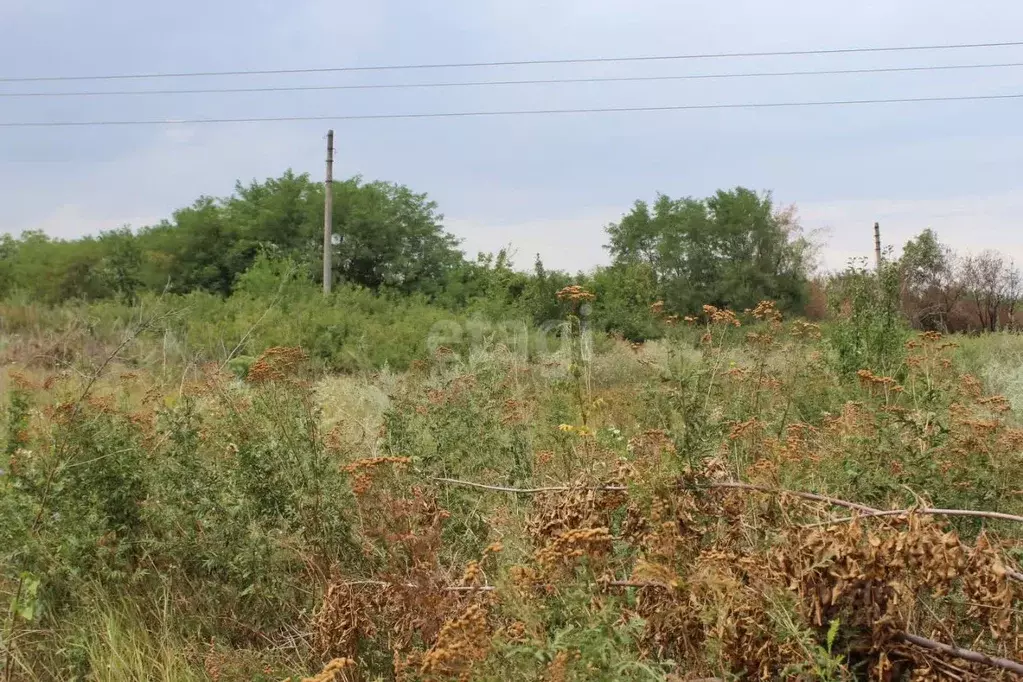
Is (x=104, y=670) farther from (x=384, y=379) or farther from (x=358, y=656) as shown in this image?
(x=384, y=379)

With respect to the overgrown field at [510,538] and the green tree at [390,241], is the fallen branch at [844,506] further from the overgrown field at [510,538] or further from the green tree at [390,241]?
the green tree at [390,241]

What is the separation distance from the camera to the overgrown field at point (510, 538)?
85.6 inches

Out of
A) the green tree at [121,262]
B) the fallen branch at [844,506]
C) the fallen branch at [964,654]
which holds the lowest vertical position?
the fallen branch at [964,654]

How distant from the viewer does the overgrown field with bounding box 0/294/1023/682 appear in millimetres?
2174

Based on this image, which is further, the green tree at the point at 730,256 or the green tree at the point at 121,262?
the green tree at the point at 730,256

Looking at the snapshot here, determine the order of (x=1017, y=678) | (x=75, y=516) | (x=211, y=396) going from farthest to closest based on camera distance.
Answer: (x=211, y=396), (x=75, y=516), (x=1017, y=678)

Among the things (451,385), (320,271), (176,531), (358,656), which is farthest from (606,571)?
(320,271)

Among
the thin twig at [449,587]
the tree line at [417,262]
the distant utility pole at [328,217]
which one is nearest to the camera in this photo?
the thin twig at [449,587]

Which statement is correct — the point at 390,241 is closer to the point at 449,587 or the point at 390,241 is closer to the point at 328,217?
the point at 328,217

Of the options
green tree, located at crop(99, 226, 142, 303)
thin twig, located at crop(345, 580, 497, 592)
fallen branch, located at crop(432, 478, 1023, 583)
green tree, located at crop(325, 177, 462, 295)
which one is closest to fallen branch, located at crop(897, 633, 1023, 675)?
fallen branch, located at crop(432, 478, 1023, 583)

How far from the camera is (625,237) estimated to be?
50531 mm

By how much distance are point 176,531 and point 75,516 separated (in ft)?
1.37

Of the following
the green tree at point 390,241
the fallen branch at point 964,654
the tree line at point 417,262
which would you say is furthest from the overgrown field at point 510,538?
the green tree at point 390,241

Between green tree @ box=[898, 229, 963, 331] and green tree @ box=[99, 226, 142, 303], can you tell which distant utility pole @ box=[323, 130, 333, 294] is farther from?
green tree @ box=[898, 229, 963, 331]
